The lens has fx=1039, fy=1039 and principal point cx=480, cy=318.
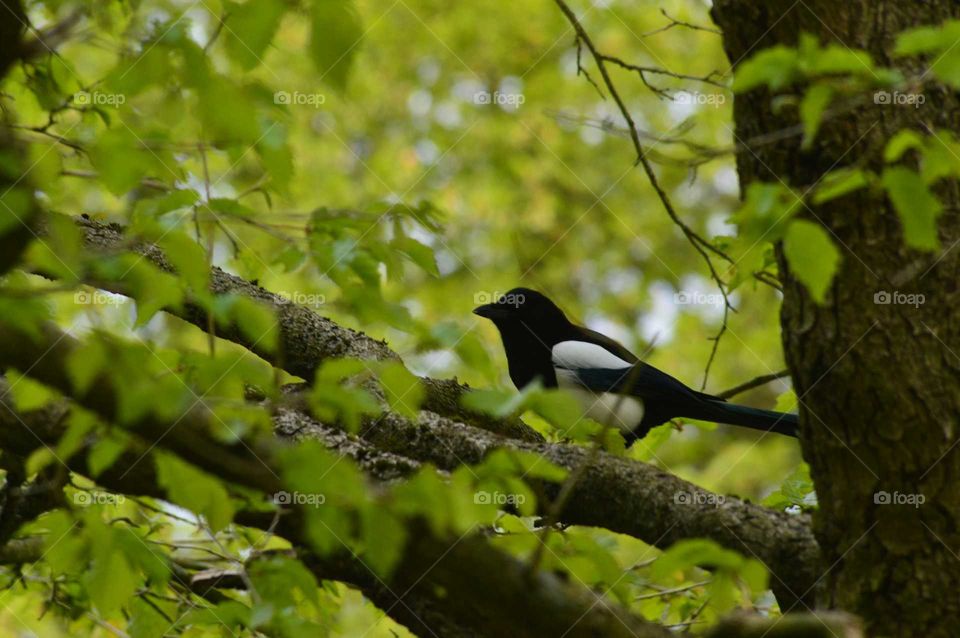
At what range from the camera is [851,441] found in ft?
6.75

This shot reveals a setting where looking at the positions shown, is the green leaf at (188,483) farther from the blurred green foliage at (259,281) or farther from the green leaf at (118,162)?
the green leaf at (118,162)

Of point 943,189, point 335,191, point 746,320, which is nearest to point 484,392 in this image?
point 943,189

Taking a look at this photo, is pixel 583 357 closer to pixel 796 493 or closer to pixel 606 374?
pixel 606 374

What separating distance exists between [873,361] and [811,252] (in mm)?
561

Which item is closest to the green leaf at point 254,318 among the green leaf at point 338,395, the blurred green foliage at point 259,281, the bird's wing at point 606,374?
the blurred green foliage at point 259,281

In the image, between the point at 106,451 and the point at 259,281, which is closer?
the point at 106,451

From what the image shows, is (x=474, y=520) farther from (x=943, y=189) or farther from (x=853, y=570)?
(x=943, y=189)

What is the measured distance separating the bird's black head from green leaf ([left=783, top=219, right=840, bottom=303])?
12.3 feet

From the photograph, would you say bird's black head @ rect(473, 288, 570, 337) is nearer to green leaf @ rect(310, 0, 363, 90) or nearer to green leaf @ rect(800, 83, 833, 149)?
green leaf @ rect(800, 83, 833, 149)

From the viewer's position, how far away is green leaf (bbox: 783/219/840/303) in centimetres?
159

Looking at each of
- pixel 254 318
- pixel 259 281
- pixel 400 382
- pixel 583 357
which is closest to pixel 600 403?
pixel 583 357

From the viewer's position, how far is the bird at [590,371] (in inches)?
195

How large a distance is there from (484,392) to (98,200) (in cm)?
1060

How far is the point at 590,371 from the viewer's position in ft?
16.8
